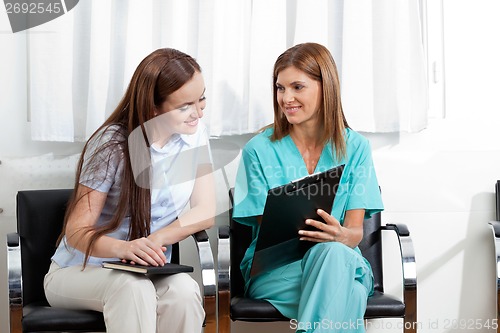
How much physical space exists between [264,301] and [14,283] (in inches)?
29.7

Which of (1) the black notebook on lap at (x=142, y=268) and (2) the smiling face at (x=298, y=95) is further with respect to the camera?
(2) the smiling face at (x=298, y=95)

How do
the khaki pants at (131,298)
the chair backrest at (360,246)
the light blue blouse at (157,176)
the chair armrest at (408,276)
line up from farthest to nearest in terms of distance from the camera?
1. the chair backrest at (360,246)
2. the chair armrest at (408,276)
3. the light blue blouse at (157,176)
4. the khaki pants at (131,298)

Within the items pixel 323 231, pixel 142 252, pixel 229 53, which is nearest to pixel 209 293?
pixel 142 252

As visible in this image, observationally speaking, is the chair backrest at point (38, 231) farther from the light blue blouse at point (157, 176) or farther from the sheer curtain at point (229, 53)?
the sheer curtain at point (229, 53)

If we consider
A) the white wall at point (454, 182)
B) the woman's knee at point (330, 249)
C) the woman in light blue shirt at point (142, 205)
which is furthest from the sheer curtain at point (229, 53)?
the woman's knee at point (330, 249)

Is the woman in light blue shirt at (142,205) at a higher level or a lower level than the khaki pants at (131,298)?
higher

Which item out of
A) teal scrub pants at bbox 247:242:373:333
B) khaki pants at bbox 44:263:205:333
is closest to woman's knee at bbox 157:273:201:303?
khaki pants at bbox 44:263:205:333

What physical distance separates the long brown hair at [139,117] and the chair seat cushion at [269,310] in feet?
1.21

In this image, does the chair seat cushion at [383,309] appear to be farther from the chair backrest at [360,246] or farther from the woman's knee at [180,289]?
the woman's knee at [180,289]

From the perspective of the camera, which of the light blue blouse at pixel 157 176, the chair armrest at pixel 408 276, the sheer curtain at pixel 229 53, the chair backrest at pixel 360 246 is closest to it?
the light blue blouse at pixel 157 176

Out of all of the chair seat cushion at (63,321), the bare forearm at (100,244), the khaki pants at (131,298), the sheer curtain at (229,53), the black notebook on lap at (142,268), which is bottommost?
the chair seat cushion at (63,321)

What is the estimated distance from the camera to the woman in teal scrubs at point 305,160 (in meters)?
2.35

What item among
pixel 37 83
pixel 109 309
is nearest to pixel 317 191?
pixel 109 309

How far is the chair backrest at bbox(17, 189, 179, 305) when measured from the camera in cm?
246
